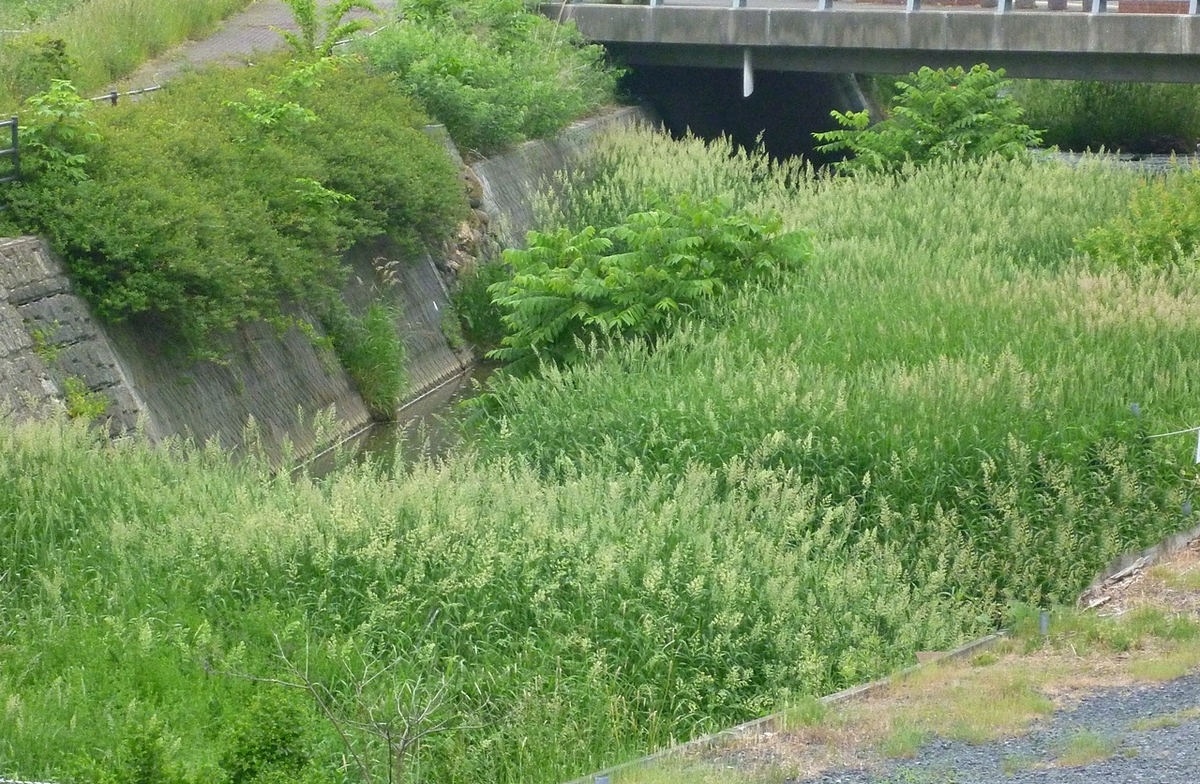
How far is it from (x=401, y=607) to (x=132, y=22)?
1794 centimetres

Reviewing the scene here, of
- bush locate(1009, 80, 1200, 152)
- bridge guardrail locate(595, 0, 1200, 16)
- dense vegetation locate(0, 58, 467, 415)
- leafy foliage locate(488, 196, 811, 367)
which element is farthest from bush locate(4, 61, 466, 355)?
bush locate(1009, 80, 1200, 152)

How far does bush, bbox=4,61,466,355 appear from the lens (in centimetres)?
1417

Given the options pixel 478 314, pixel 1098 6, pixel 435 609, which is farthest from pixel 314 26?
pixel 435 609

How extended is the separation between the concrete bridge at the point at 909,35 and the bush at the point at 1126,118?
25.8 feet

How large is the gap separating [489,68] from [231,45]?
5081 millimetres

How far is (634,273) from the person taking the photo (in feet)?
52.3

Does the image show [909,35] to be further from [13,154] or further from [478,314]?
[13,154]

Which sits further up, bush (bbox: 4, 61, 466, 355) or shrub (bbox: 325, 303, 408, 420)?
bush (bbox: 4, 61, 466, 355)

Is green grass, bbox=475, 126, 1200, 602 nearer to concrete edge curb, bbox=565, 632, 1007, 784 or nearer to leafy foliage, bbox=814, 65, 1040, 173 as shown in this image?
concrete edge curb, bbox=565, 632, 1007, 784

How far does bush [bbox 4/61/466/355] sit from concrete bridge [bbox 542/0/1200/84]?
26.4ft

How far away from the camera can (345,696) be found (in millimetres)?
8047

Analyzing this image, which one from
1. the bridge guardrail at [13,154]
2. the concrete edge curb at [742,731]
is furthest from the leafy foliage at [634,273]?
the concrete edge curb at [742,731]

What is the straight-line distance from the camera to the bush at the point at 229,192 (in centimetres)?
1417

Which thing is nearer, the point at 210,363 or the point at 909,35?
the point at 210,363
